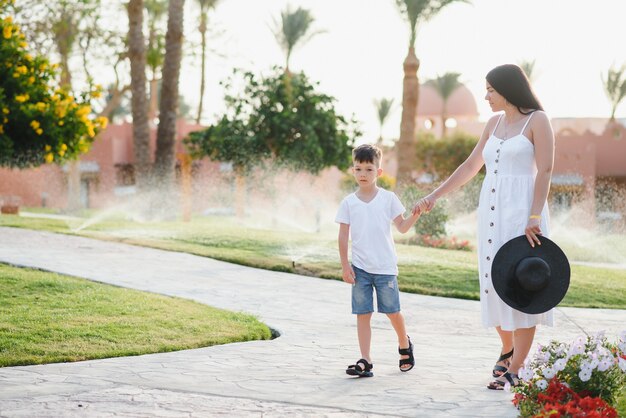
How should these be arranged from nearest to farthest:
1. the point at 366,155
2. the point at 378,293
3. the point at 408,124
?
1. the point at 366,155
2. the point at 378,293
3. the point at 408,124

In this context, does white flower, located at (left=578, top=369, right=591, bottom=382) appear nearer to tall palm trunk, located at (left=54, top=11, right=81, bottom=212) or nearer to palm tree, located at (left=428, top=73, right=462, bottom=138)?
tall palm trunk, located at (left=54, top=11, right=81, bottom=212)

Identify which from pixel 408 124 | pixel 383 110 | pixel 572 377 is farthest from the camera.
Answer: pixel 383 110

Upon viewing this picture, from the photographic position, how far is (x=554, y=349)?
15.7ft

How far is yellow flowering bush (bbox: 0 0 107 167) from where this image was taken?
50.6ft

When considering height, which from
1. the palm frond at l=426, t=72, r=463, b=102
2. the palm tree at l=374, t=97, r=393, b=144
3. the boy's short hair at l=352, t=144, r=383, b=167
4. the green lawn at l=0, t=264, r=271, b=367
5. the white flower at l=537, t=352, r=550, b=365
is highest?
the palm frond at l=426, t=72, r=463, b=102

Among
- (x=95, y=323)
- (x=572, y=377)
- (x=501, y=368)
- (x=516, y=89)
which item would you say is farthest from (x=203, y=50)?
(x=572, y=377)

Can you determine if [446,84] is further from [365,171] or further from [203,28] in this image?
[365,171]

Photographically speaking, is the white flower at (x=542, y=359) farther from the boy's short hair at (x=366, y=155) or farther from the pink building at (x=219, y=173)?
the pink building at (x=219, y=173)

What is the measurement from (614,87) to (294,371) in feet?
123

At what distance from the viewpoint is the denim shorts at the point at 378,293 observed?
222 inches

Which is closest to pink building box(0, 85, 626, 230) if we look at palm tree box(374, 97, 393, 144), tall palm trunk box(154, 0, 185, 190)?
palm tree box(374, 97, 393, 144)

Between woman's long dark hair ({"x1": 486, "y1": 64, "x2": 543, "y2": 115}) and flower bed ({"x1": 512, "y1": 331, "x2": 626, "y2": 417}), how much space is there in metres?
1.34

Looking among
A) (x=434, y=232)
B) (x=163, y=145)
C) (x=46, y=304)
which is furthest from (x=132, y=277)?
(x=163, y=145)

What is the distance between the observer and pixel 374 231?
18.5 feet
